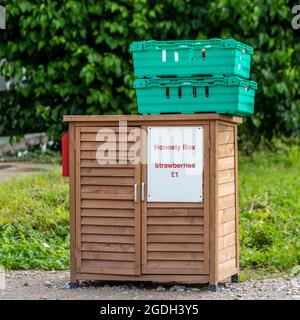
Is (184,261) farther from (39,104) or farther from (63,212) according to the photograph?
(39,104)

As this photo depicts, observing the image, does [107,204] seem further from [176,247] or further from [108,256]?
[176,247]

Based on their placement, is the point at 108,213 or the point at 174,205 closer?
the point at 174,205

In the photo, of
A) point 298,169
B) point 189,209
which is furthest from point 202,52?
point 298,169

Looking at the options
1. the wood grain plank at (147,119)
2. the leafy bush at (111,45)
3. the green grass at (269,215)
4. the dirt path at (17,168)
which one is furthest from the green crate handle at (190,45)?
the leafy bush at (111,45)

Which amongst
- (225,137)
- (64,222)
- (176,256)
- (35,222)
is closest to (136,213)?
(176,256)

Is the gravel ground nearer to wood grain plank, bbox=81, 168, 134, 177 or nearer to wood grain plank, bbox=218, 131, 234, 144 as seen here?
wood grain plank, bbox=81, 168, 134, 177

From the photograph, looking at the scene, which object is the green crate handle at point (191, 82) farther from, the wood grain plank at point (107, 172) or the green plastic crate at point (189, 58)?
the wood grain plank at point (107, 172)

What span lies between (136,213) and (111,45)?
5.84 m

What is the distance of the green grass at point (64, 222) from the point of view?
31.0 ft

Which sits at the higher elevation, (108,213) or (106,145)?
(106,145)

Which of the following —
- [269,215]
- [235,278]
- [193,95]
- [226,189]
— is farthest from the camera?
[269,215]

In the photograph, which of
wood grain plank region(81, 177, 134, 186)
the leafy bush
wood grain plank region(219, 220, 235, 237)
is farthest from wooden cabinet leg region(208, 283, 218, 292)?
the leafy bush

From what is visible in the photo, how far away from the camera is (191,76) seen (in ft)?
26.5

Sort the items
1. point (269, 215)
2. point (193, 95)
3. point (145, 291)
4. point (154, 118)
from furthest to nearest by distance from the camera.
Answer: point (269, 215) → point (145, 291) → point (193, 95) → point (154, 118)
